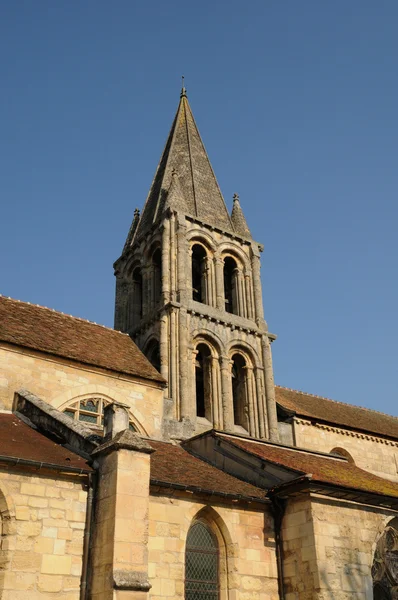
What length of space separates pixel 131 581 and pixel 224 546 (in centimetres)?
352

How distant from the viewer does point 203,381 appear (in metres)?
25.9

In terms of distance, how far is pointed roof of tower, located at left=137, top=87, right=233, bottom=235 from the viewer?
28.7 m

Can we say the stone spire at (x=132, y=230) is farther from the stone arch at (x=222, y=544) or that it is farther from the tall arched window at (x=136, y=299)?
the stone arch at (x=222, y=544)

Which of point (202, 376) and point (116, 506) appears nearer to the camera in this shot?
point (116, 506)

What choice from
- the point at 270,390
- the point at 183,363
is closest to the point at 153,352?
the point at 183,363

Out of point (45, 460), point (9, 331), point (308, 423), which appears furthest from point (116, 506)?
point (308, 423)

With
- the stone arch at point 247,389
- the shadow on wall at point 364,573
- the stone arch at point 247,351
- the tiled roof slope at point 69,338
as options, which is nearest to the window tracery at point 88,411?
the tiled roof slope at point 69,338

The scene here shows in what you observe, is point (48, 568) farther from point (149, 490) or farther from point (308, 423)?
point (308, 423)

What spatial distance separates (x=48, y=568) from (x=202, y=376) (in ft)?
47.7

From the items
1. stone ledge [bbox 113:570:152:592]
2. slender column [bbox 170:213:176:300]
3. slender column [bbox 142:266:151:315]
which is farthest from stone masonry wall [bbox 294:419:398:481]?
stone ledge [bbox 113:570:152:592]

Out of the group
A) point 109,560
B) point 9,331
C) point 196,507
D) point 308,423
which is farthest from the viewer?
point 308,423

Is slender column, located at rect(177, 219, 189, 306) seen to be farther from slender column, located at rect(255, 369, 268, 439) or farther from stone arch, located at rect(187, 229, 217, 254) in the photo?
slender column, located at rect(255, 369, 268, 439)

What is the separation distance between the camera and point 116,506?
1229 centimetres

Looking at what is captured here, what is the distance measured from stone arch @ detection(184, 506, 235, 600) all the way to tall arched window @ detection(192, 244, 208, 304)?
12.9 metres
